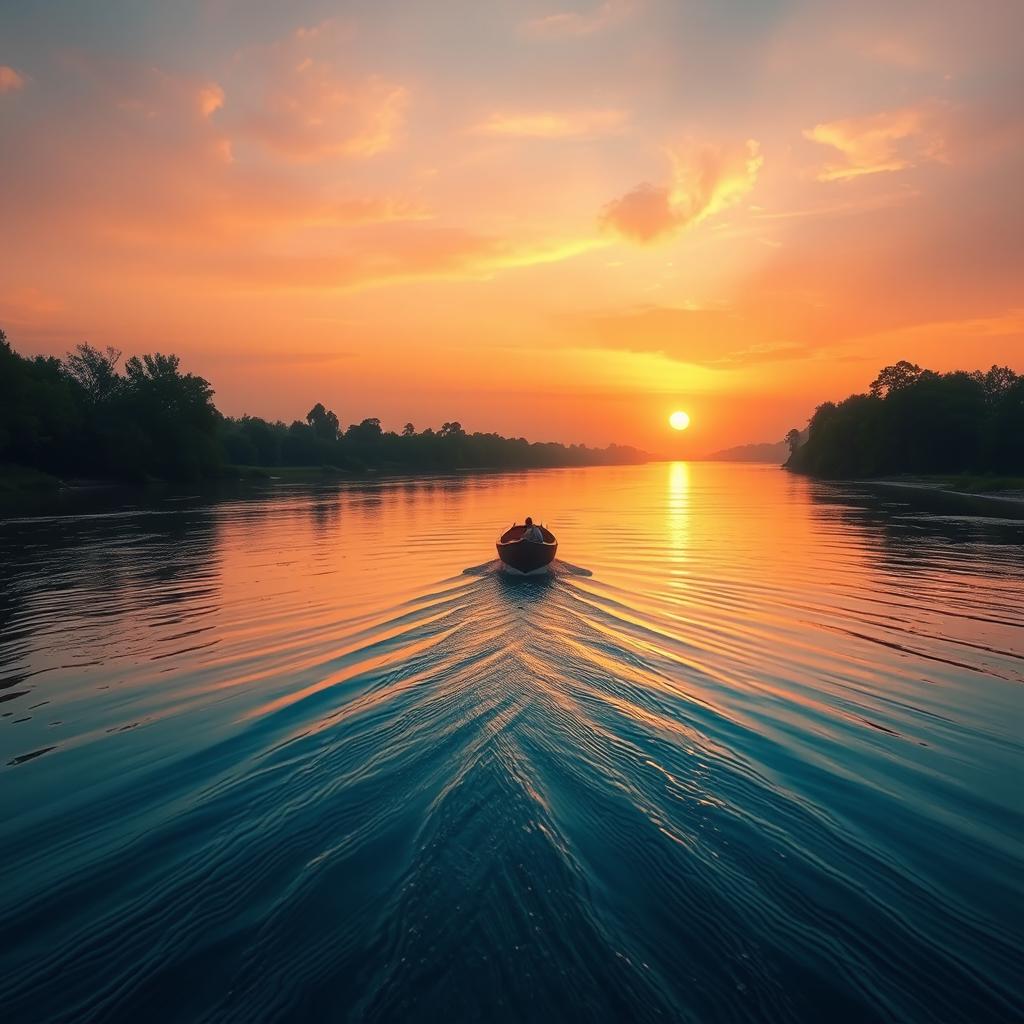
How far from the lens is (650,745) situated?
10508 mm

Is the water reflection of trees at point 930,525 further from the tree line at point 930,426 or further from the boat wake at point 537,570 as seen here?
the tree line at point 930,426

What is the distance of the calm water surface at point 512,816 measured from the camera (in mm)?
5656

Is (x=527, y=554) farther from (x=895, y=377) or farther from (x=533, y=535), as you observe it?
(x=895, y=377)

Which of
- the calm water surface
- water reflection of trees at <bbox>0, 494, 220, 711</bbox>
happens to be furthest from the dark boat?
water reflection of trees at <bbox>0, 494, 220, 711</bbox>

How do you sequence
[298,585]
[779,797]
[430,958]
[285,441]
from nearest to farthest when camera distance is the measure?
[430,958]
[779,797]
[298,585]
[285,441]

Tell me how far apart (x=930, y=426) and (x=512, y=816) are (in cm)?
14146

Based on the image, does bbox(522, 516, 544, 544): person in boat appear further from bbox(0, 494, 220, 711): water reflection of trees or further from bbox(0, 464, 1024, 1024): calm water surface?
bbox(0, 494, 220, 711): water reflection of trees

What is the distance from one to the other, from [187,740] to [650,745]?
8.13m

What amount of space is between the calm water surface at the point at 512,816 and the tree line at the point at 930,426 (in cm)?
10082

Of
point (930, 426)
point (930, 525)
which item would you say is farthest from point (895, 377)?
point (930, 525)

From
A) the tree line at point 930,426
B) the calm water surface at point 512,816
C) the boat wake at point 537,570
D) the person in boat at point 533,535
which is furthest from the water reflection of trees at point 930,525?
the tree line at point 930,426

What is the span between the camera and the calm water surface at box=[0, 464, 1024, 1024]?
566 cm

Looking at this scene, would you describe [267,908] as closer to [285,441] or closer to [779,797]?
[779,797]

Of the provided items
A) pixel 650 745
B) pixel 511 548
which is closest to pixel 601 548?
pixel 511 548
